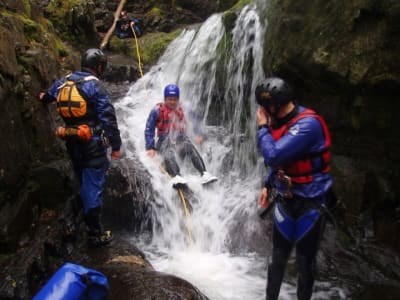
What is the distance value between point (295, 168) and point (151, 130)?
4.06m

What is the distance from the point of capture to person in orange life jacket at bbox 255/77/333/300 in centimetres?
342

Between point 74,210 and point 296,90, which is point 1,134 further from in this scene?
point 296,90

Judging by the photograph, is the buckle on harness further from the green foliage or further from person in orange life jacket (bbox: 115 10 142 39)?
person in orange life jacket (bbox: 115 10 142 39)

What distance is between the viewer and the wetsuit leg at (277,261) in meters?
3.90

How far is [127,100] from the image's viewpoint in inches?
416

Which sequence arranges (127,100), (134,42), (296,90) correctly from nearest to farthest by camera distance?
(296,90)
(127,100)
(134,42)

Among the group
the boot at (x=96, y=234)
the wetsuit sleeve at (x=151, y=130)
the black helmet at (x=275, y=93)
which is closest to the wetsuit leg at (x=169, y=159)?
the wetsuit sleeve at (x=151, y=130)

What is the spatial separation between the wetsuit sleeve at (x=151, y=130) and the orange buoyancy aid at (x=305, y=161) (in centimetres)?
377

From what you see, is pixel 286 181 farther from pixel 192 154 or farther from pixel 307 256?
pixel 192 154

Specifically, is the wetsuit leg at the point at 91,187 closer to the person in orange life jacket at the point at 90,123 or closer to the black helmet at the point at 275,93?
the person in orange life jacket at the point at 90,123

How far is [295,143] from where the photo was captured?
3361 mm

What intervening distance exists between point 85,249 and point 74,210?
2.17 feet

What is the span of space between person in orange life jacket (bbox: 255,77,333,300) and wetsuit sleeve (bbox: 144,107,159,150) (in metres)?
3.53

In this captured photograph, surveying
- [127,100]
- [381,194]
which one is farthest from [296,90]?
[127,100]
